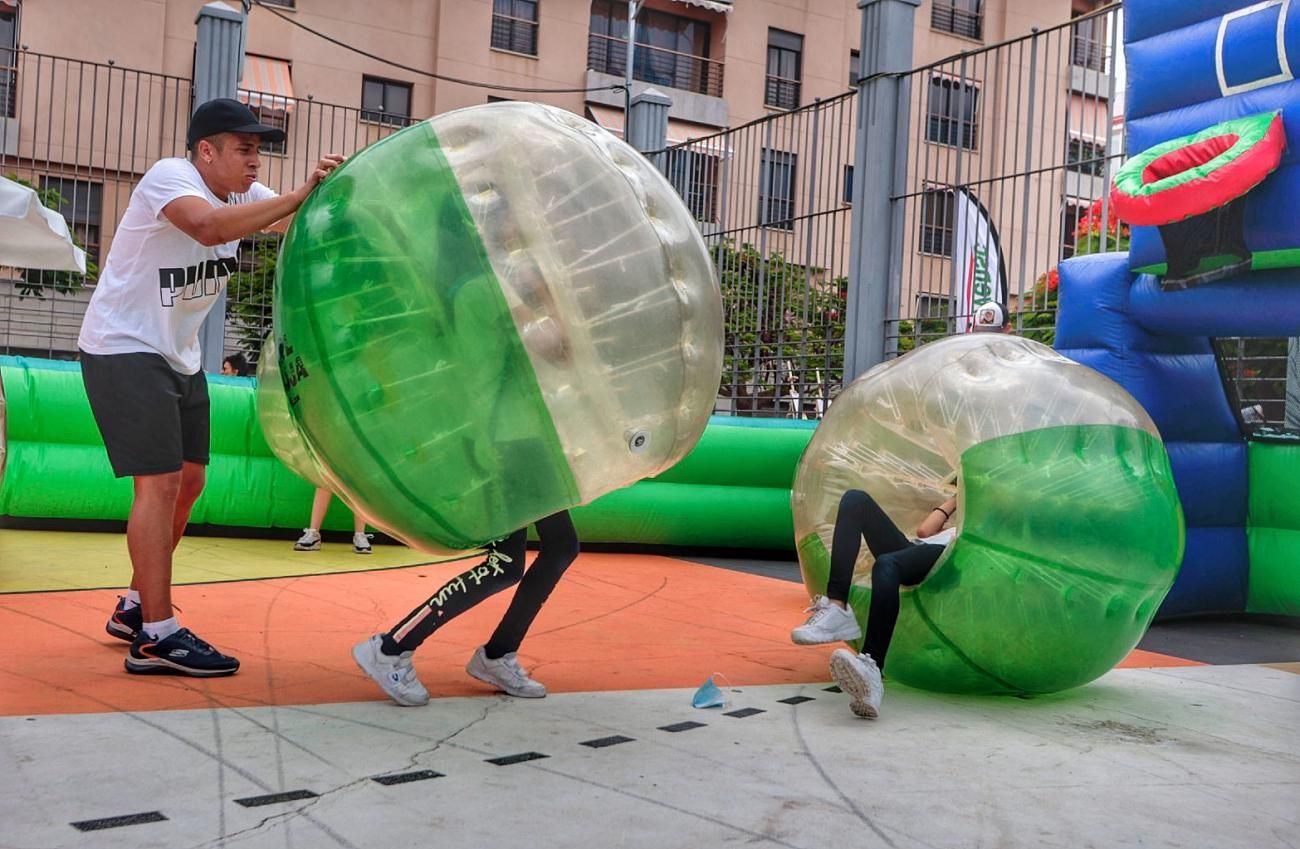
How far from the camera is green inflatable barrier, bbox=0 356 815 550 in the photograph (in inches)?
305

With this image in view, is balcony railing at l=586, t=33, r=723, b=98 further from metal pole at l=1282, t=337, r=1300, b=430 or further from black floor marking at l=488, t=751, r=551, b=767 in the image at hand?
black floor marking at l=488, t=751, r=551, b=767

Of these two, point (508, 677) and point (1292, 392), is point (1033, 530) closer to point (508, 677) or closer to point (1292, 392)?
point (508, 677)

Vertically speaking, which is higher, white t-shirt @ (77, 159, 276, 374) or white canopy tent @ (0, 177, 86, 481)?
white canopy tent @ (0, 177, 86, 481)

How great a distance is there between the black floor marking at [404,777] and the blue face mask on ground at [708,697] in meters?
1.13

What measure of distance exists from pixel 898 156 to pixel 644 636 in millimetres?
4817

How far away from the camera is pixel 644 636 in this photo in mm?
5289

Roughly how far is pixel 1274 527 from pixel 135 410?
18.1 ft

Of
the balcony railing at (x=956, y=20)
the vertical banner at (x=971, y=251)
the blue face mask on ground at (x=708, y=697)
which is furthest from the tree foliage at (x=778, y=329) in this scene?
the balcony railing at (x=956, y=20)

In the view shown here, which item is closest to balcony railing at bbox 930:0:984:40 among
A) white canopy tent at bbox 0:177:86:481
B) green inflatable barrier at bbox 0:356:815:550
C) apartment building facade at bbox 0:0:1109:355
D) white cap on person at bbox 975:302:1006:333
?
apartment building facade at bbox 0:0:1109:355

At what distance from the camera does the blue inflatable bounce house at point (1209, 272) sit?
17.3 feet

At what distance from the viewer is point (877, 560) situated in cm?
413

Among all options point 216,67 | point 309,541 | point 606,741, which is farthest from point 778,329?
point 606,741

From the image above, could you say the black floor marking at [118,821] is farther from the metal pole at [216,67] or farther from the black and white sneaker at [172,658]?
the metal pole at [216,67]

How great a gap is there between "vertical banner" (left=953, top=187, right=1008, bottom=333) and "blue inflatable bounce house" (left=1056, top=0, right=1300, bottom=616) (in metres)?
1.61
